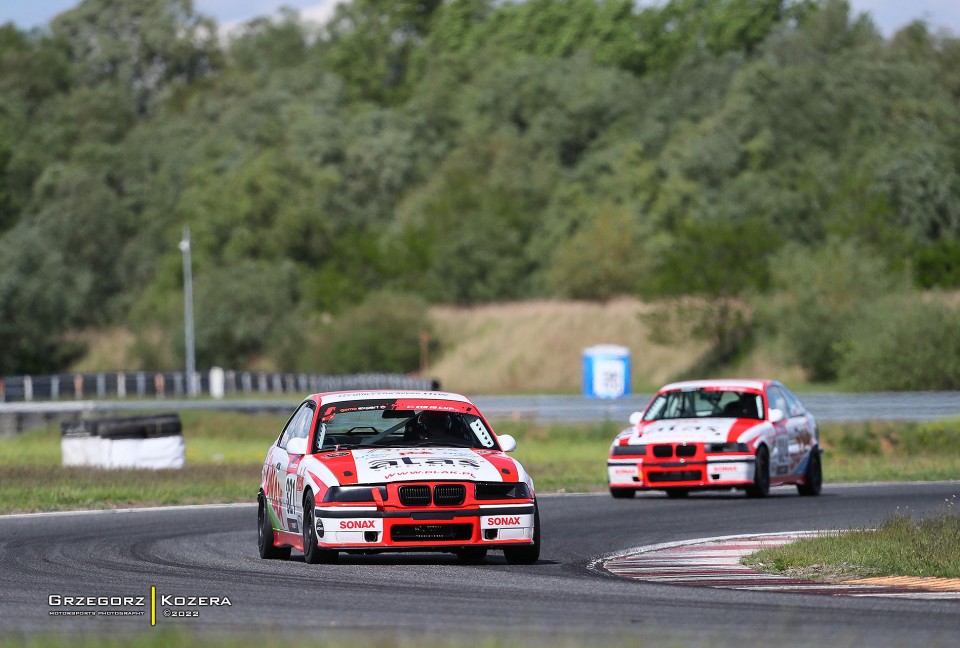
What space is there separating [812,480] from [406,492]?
1161cm

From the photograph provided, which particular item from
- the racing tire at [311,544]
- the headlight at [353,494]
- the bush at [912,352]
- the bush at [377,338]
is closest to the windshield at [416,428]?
the racing tire at [311,544]

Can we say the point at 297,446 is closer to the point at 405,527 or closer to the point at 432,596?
the point at 405,527

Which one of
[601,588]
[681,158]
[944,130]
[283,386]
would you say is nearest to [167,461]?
[601,588]

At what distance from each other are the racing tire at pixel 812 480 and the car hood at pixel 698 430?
5.27 feet

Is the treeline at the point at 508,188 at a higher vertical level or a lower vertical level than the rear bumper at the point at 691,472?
higher

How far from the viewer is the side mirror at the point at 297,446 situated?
14375mm

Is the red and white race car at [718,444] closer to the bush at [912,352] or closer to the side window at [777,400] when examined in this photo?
the side window at [777,400]

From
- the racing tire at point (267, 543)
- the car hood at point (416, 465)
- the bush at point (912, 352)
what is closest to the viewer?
the car hood at point (416, 465)

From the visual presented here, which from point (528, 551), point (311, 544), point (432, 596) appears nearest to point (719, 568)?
point (528, 551)

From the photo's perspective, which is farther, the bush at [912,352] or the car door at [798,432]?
the bush at [912,352]

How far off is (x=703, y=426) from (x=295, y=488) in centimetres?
926

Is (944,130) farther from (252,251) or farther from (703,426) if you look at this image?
(703,426)

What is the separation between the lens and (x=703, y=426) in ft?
74.0

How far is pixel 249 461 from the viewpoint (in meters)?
35.4
